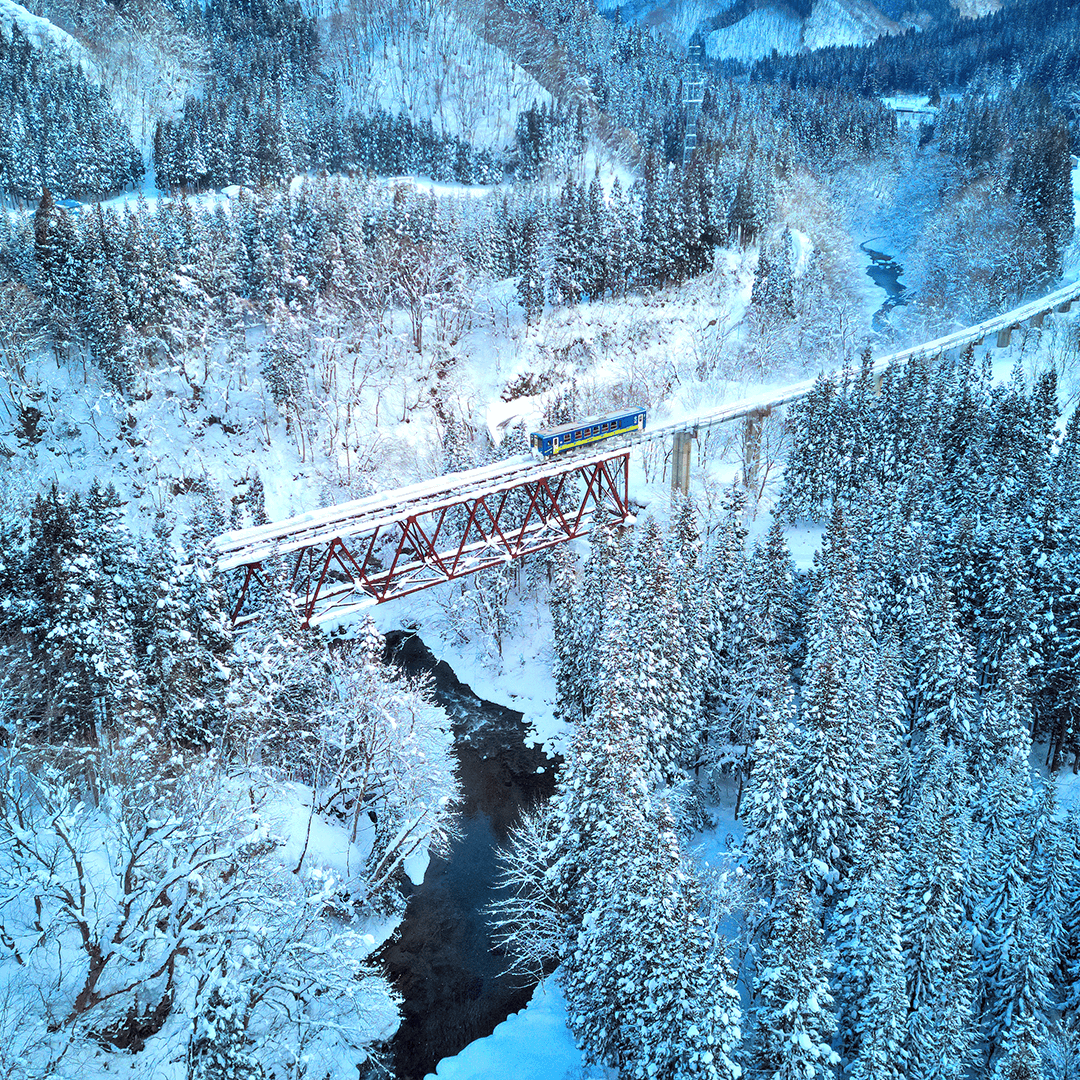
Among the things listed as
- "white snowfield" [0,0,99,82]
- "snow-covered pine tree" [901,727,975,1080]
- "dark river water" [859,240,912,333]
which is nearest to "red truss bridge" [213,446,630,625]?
"snow-covered pine tree" [901,727,975,1080]

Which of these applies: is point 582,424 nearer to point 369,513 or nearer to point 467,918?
point 369,513

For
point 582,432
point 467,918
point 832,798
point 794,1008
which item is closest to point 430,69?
point 582,432

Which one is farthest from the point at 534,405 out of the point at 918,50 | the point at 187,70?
the point at 918,50

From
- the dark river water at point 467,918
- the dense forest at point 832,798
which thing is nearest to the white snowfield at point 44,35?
the dark river water at point 467,918

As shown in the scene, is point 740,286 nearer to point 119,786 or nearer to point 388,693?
point 388,693

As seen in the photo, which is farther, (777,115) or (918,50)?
(918,50)

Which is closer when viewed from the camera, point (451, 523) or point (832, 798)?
point (832, 798)
